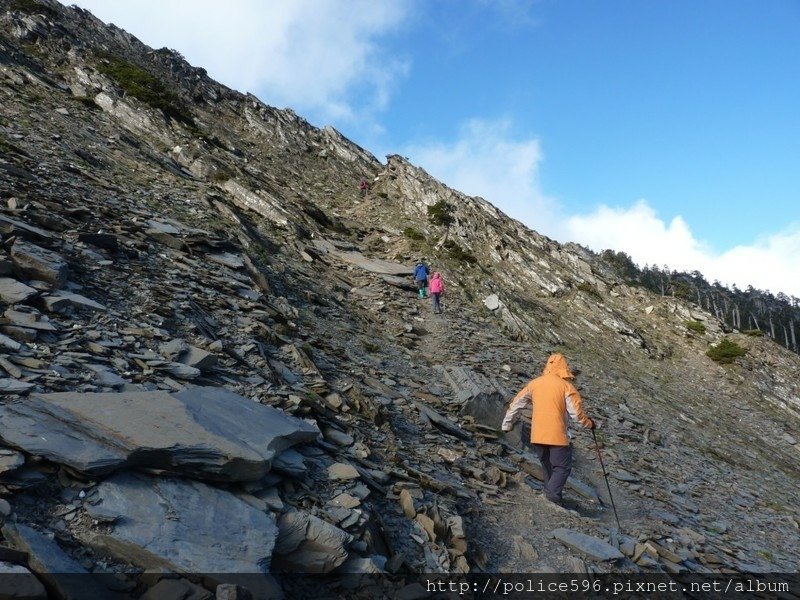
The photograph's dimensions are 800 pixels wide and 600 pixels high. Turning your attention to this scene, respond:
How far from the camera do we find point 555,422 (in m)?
8.21

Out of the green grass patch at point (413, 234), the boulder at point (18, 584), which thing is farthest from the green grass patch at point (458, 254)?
the boulder at point (18, 584)

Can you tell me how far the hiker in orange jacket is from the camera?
8.19 metres

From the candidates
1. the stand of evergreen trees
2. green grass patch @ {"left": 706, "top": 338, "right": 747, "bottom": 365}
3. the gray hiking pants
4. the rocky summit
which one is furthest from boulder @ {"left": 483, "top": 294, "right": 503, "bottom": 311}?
the stand of evergreen trees

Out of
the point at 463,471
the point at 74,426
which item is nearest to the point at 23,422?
A: the point at 74,426

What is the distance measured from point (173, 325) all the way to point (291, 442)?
3884 mm

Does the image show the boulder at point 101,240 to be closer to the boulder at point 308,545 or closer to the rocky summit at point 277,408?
the rocky summit at point 277,408

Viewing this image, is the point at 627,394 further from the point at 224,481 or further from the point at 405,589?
the point at 224,481

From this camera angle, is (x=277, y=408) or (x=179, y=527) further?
(x=277, y=408)

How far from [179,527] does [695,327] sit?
1496 inches

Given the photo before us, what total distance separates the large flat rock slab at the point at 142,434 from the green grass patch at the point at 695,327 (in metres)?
35.8

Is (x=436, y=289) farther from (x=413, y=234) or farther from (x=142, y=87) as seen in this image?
(x=142, y=87)

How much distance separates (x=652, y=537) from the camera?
821 centimetres

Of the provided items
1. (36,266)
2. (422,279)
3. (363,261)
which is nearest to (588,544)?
(36,266)

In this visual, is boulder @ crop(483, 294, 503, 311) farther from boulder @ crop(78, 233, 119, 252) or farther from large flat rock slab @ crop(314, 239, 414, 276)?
boulder @ crop(78, 233, 119, 252)
